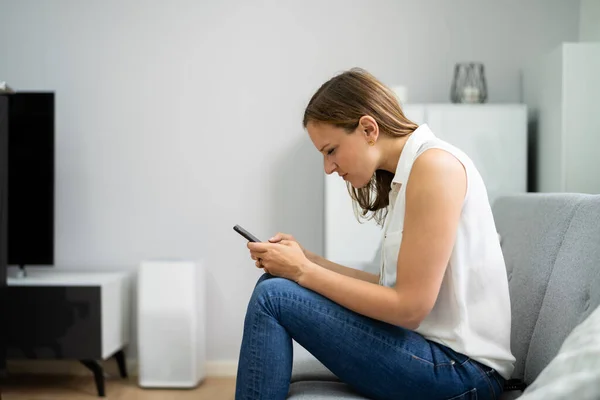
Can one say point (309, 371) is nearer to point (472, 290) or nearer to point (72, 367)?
point (472, 290)

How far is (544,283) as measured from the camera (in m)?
1.75

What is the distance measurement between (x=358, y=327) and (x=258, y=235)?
225 centimetres

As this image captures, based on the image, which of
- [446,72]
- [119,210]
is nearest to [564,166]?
[446,72]

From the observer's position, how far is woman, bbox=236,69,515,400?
144cm

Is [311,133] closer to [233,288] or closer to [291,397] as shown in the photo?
[291,397]

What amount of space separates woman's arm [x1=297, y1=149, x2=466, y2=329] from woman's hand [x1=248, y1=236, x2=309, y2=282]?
108 millimetres

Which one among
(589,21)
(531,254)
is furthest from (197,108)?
(531,254)

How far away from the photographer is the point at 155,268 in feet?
11.2

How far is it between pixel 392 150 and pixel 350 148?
0.33 ft

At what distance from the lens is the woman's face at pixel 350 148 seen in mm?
1632

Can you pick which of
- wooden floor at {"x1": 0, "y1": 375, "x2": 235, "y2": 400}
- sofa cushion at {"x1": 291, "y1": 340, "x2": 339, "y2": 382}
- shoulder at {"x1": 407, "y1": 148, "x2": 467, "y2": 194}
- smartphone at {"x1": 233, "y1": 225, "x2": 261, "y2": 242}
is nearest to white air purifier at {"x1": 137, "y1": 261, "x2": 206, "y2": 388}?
wooden floor at {"x1": 0, "y1": 375, "x2": 235, "y2": 400}

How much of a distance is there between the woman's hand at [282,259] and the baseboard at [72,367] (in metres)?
2.21

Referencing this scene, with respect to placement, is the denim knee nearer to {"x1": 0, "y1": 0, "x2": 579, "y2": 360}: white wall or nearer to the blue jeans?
the blue jeans

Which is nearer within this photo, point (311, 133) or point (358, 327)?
point (358, 327)
